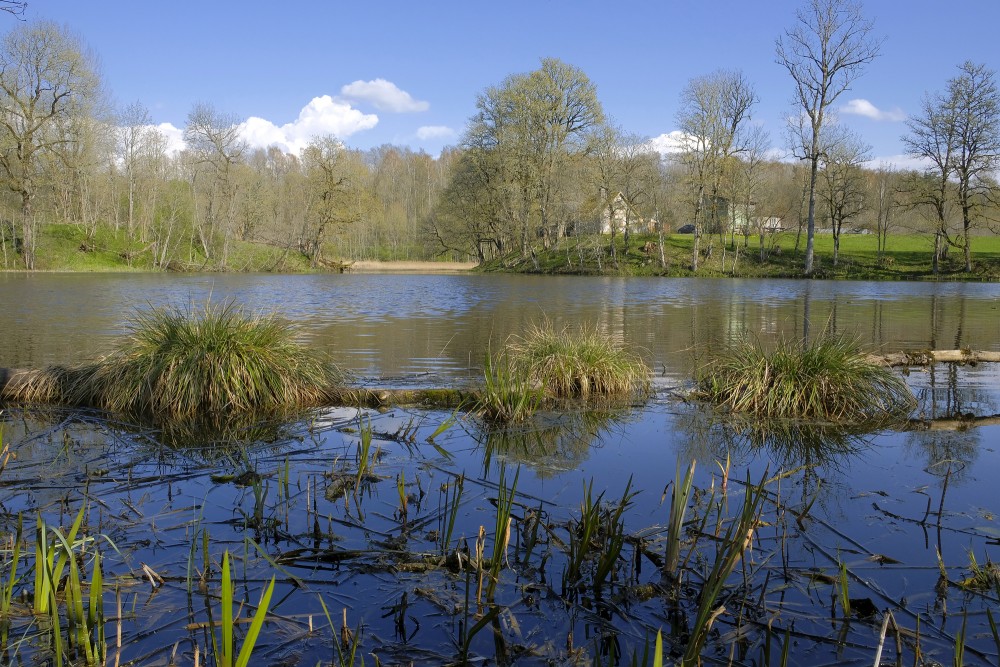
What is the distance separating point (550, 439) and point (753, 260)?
4565 centimetres

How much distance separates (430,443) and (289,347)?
302cm

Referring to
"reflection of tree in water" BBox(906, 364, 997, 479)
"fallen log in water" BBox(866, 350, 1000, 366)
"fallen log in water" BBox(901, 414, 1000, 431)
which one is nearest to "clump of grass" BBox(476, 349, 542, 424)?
"reflection of tree in water" BBox(906, 364, 997, 479)

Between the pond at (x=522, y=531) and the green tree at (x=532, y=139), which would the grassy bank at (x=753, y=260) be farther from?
the pond at (x=522, y=531)

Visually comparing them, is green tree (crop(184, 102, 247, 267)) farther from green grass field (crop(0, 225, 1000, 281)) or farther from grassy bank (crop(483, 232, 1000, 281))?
grassy bank (crop(483, 232, 1000, 281))

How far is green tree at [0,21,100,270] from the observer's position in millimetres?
41375

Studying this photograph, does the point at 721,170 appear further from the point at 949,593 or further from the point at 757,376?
the point at 949,593

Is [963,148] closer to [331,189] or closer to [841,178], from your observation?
[841,178]

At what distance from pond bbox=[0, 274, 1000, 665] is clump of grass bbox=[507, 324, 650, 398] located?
63cm

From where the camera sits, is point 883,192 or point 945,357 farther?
point 883,192

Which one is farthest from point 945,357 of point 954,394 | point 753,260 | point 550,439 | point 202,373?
point 753,260

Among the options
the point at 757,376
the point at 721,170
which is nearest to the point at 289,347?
the point at 757,376

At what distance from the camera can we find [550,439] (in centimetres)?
694

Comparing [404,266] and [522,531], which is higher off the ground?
[404,266]

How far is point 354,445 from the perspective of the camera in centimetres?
661
